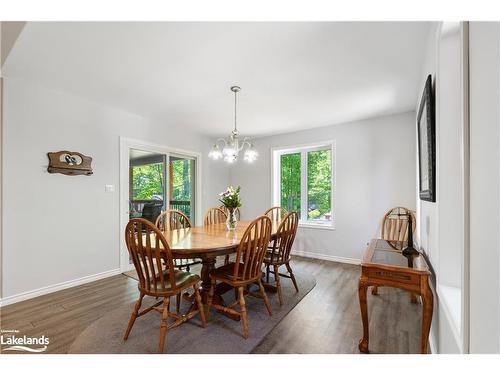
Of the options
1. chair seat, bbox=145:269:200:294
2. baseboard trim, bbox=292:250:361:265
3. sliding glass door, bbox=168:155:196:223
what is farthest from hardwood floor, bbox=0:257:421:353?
sliding glass door, bbox=168:155:196:223

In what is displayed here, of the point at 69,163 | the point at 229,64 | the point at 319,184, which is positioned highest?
the point at 229,64

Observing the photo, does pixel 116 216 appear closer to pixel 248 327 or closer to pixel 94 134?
pixel 94 134

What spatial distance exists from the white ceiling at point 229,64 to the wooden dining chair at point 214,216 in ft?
4.84

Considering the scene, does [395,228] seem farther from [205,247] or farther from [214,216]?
[205,247]

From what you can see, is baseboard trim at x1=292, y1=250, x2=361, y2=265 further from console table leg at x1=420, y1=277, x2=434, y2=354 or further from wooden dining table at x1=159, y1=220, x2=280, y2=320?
console table leg at x1=420, y1=277, x2=434, y2=354

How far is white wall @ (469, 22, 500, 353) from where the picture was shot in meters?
0.71

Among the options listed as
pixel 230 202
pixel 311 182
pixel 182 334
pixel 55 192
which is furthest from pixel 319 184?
pixel 55 192

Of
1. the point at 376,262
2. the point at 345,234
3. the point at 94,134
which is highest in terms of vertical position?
the point at 94,134

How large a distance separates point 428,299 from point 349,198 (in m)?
2.58

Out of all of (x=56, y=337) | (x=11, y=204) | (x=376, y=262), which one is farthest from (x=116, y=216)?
(x=376, y=262)

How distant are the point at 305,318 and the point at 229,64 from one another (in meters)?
2.46

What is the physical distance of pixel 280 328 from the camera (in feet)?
6.54

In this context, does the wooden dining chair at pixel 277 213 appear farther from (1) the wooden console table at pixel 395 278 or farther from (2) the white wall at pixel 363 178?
(1) the wooden console table at pixel 395 278
